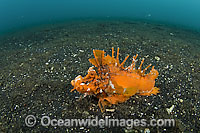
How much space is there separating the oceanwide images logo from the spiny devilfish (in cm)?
23

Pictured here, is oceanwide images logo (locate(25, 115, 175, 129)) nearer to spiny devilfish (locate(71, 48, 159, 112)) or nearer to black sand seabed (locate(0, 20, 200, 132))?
black sand seabed (locate(0, 20, 200, 132))

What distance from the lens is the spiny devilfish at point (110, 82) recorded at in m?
2.14

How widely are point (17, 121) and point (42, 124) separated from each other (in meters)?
0.43

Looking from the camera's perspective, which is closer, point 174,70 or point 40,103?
point 40,103

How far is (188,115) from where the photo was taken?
247cm

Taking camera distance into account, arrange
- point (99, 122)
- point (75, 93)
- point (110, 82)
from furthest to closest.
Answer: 1. point (75, 93)
2. point (99, 122)
3. point (110, 82)

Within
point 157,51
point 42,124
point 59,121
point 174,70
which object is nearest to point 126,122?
point 59,121

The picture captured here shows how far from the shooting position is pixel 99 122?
229 centimetres

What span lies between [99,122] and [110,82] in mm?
681

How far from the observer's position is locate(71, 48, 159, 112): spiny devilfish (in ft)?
7.03

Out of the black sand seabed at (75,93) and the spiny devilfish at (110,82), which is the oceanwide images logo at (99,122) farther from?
the spiny devilfish at (110,82)

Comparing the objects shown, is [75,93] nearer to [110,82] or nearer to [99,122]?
[99,122]

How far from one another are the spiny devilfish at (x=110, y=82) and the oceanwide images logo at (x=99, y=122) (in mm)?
227

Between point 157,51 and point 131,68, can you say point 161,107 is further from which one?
point 157,51
